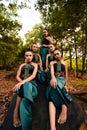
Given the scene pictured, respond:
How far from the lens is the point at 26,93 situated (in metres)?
6.17

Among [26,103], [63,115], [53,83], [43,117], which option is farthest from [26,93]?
[63,115]

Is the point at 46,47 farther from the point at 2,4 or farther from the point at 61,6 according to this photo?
the point at 2,4

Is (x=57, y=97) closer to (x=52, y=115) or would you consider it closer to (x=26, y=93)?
(x=52, y=115)

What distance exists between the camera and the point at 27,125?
613 centimetres

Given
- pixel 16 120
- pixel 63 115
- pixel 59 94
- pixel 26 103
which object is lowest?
pixel 16 120

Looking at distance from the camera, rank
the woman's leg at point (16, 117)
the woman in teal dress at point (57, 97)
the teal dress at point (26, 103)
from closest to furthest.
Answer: the teal dress at point (26, 103) → the woman in teal dress at point (57, 97) → the woman's leg at point (16, 117)

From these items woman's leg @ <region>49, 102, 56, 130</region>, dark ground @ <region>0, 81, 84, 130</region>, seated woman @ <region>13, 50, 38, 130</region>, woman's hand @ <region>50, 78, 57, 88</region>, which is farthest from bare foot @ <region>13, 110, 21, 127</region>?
woman's hand @ <region>50, 78, 57, 88</region>

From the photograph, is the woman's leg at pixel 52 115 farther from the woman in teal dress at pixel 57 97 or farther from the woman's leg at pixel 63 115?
the woman's leg at pixel 63 115

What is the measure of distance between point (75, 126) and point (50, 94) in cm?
102

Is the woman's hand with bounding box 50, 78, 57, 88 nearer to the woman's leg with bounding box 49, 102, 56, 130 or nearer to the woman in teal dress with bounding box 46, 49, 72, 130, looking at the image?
the woman in teal dress with bounding box 46, 49, 72, 130

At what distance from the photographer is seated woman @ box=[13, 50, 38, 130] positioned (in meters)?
6.14

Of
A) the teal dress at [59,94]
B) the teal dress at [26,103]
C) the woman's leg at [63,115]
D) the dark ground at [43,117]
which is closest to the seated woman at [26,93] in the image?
the teal dress at [26,103]

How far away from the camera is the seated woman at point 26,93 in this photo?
6.14 m

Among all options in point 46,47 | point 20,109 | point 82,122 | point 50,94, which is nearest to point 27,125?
point 20,109
